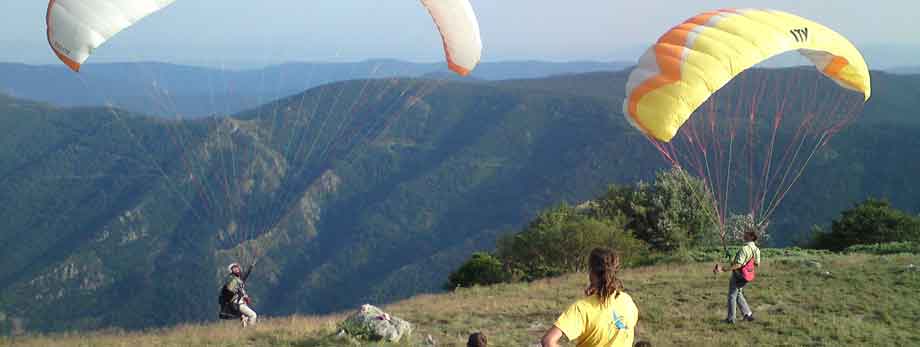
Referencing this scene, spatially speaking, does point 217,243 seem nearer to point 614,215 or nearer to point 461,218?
point 461,218

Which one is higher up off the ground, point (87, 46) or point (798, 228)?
point (87, 46)

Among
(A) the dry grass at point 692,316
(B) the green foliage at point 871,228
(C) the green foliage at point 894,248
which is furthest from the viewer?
(B) the green foliage at point 871,228

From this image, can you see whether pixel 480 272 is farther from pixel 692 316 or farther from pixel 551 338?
pixel 551 338

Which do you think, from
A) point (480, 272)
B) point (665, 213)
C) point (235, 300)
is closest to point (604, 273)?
point (235, 300)

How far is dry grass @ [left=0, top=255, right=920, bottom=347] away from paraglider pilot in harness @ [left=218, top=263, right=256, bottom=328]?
0.96 ft

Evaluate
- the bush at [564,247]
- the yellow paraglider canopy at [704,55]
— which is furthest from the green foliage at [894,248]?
the yellow paraglider canopy at [704,55]

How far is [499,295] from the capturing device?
16.8 meters

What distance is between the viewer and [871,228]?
116 feet

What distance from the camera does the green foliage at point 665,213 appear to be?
35844mm

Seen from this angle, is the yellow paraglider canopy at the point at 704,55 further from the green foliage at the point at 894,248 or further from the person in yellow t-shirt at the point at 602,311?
the green foliage at the point at 894,248

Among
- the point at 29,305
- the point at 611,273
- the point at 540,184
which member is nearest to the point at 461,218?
the point at 540,184

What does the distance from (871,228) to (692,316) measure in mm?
29019

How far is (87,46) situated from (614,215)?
31.5 meters

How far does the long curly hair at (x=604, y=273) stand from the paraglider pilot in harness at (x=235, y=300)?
29.0 ft
